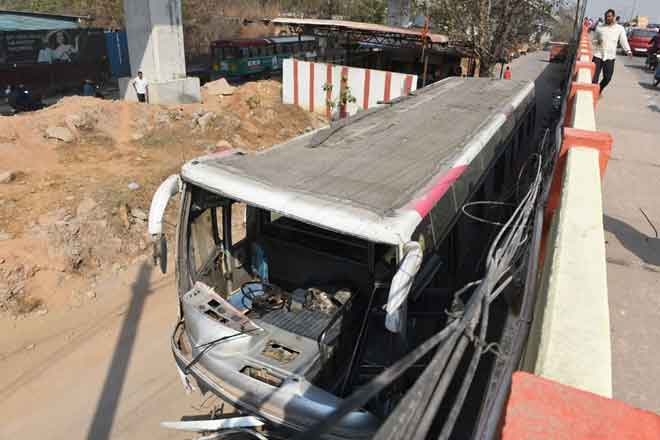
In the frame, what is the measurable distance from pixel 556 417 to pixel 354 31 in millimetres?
21651

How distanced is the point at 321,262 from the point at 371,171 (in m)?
1.04

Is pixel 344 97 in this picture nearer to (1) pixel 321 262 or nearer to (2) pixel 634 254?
(2) pixel 634 254

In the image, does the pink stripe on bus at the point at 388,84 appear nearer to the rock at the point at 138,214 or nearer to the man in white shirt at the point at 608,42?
the man in white shirt at the point at 608,42

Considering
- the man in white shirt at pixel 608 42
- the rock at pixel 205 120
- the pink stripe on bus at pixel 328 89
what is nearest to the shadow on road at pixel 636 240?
the man in white shirt at pixel 608 42

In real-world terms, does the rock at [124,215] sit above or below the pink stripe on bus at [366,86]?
below

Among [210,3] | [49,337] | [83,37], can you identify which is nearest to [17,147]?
[49,337]

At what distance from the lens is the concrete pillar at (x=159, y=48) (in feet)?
50.4

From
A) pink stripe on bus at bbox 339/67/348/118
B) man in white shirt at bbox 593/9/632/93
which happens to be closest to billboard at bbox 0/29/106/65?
pink stripe on bus at bbox 339/67/348/118

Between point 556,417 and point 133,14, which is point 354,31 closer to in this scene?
point 133,14

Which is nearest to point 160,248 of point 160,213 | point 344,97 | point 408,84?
point 160,213

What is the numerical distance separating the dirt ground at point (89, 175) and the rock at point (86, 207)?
0.06 ft

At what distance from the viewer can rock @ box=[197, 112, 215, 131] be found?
13798 millimetres

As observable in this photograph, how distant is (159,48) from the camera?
15.6 m

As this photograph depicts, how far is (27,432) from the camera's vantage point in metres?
4.99
